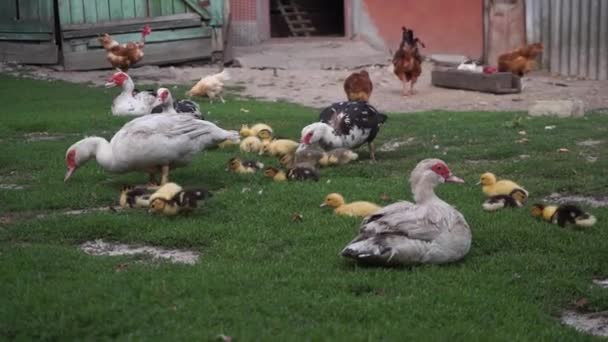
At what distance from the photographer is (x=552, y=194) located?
859cm

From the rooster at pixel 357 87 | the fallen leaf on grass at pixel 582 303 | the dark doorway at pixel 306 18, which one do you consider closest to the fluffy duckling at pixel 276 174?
the fallen leaf on grass at pixel 582 303

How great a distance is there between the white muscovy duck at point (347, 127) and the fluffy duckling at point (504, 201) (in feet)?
8.20

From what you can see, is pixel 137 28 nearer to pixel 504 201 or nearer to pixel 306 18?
pixel 306 18

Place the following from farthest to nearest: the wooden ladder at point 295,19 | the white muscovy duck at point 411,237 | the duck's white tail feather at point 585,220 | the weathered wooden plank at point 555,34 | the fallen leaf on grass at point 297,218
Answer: the wooden ladder at point 295,19 → the weathered wooden plank at point 555,34 → the fallen leaf on grass at point 297,218 → the duck's white tail feather at point 585,220 → the white muscovy duck at point 411,237

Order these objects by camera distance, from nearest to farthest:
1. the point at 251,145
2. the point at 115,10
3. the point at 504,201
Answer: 1. the point at 504,201
2. the point at 251,145
3. the point at 115,10

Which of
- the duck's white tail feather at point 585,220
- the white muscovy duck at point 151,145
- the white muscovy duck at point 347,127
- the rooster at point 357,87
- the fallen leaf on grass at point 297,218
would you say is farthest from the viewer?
the rooster at point 357,87

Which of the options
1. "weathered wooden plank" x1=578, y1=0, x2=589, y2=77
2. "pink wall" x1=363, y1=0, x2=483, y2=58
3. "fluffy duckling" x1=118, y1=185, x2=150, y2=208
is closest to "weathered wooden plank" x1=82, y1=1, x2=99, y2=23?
"pink wall" x1=363, y1=0, x2=483, y2=58

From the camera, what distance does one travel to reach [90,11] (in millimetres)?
19500

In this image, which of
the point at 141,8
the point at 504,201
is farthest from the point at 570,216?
the point at 141,8

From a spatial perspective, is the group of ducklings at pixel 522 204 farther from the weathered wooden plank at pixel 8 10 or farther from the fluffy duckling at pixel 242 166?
the weathered wooden plank at pixel 8 10

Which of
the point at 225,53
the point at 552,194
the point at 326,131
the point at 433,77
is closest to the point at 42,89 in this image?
the point at 225,53

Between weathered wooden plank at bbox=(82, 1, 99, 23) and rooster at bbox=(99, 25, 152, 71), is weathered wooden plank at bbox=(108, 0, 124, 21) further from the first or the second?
rooster at bbox=(99, 25, 152, 71)

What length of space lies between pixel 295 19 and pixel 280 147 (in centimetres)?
1423

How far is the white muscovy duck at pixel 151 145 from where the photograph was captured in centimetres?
850
